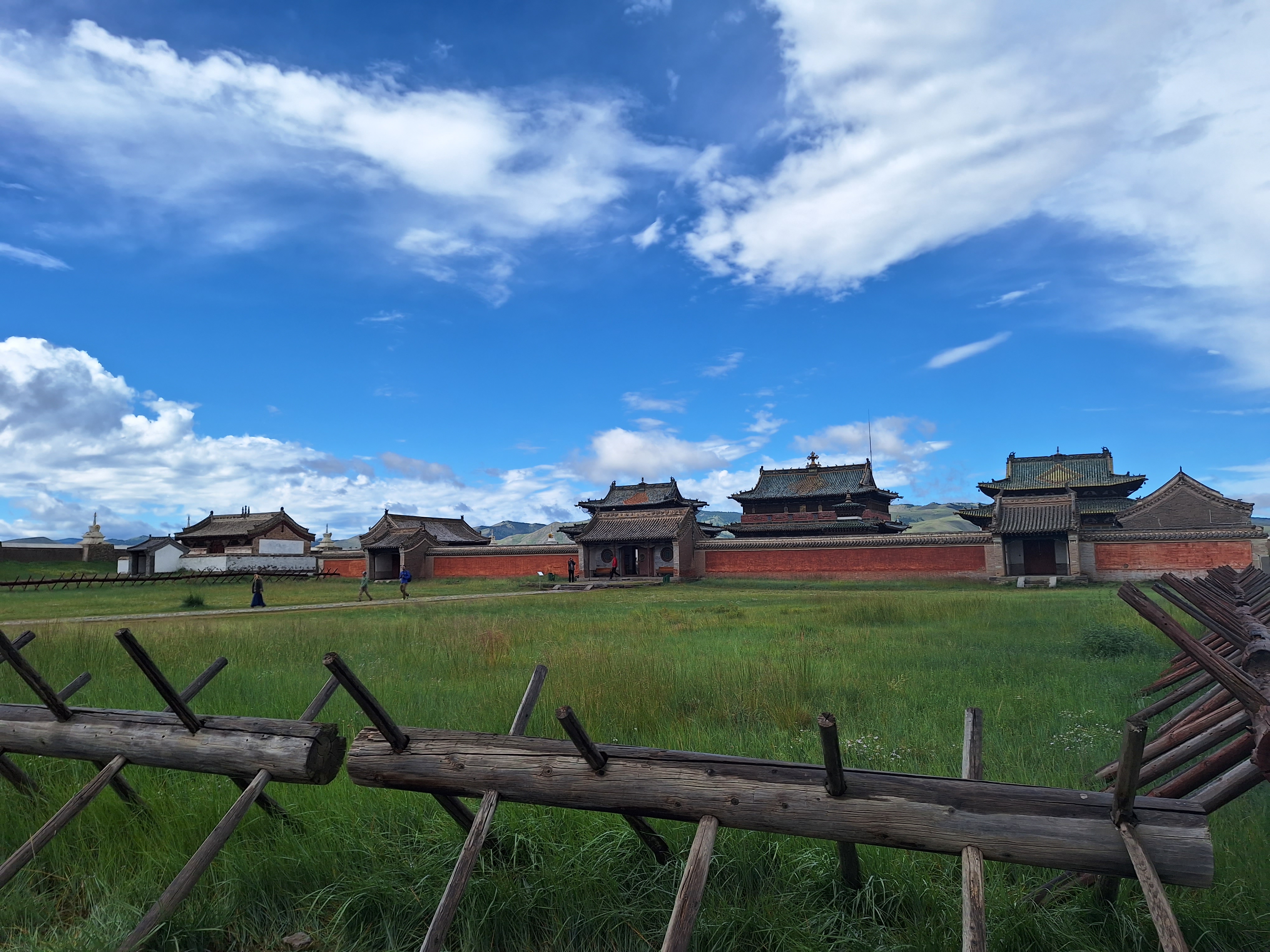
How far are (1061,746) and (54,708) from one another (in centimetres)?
653

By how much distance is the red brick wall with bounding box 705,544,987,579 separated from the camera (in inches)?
1225

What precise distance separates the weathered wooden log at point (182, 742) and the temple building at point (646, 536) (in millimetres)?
32552

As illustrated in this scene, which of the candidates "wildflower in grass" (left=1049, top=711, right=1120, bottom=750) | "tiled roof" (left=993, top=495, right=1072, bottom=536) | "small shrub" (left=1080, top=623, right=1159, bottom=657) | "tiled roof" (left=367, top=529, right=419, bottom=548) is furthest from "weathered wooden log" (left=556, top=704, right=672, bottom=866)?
"tiled roof" (left=367, top=529, right=419, bottom=548)

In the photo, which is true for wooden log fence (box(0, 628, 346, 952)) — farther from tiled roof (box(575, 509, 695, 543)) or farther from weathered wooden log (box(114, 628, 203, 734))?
Result: tiled roof (box(575, 509, 695, 543))

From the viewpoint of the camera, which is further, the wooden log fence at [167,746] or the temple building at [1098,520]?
the temple building at [1098,520]

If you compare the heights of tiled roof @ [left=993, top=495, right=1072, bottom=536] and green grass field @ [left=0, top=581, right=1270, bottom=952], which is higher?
tiled roof @ [left=993, top=495, right=1072, bottom=536]

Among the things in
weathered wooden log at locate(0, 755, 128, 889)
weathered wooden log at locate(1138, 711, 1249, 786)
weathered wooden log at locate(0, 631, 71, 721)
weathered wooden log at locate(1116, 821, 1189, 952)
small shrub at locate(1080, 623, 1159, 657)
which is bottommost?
small shrub at locate(1080, 623, 1159, 657)

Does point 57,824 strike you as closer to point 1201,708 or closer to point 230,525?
point 1201,708

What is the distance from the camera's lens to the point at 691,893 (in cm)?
272

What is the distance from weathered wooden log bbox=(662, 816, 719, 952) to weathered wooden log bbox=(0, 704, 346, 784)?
2.02 metres

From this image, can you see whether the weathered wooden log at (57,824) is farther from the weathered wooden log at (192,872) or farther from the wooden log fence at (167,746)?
the weathered wooden log at (192,872)

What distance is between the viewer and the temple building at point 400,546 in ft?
139

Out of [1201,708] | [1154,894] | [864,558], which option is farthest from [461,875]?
[864,558]

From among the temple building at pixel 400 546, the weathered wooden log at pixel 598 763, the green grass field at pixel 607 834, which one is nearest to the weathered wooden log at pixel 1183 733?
the green grass field at pixel 607 834
